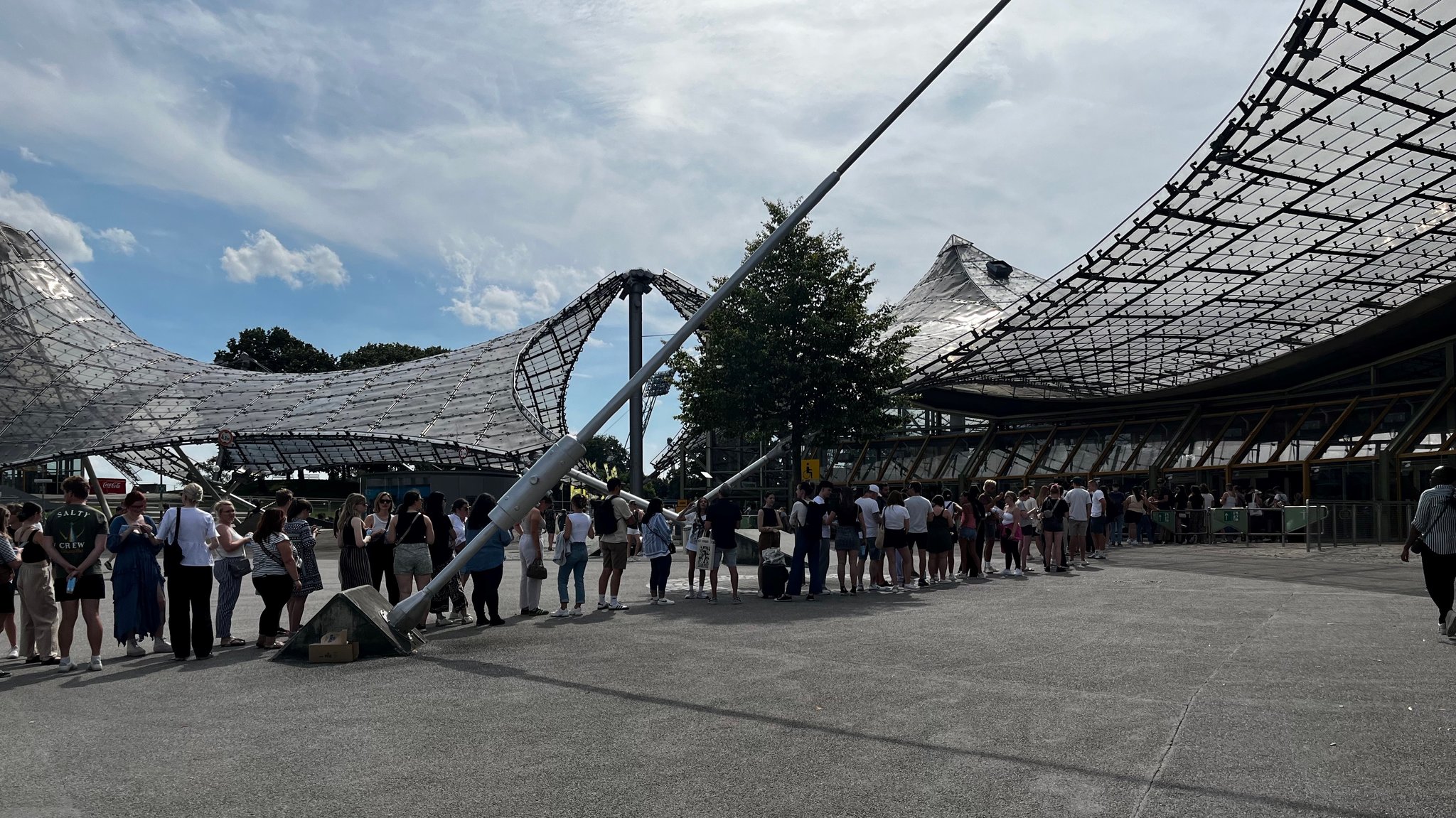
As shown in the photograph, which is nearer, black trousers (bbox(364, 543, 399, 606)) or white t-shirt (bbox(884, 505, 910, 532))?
black trousers (bbox(364, 543, 399, 606))

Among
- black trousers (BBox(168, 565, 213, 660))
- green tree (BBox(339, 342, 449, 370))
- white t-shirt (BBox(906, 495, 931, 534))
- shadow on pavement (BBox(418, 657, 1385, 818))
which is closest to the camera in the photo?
shadow on pavement (BBox(418, 657, 1385, 818))

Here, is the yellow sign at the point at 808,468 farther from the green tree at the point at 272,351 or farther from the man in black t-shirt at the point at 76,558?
the green tree at the point at 272,351

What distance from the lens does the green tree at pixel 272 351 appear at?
82.8 metres

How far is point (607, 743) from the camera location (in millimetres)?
6457

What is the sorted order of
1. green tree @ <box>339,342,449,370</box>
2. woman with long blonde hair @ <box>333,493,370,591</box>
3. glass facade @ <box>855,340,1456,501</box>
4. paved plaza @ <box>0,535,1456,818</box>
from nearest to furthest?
paved plaza @ <box>0,535,1456,818</box> < woman with long blonde hair @ <box>333,493,370,591</box> < glass facade @ <box>855,340,1456,501</box> < green tree @ <box>339,342,449,370</box>

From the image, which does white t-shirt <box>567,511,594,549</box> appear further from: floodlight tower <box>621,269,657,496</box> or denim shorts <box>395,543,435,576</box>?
floodlight tower <box>621,269,657,496</box>

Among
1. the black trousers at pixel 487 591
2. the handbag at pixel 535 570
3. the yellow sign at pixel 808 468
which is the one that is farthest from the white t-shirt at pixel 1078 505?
the black trousers at pixel 487 591

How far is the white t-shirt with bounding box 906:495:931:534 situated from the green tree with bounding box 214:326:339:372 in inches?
2841

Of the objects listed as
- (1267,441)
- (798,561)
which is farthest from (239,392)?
(798,561)

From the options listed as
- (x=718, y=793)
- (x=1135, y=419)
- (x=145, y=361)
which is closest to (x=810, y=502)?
(x=718, y=793)

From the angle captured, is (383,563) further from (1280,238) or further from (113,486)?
(113,486)

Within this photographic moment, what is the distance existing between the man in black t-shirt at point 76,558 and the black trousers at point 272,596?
1.38 meters

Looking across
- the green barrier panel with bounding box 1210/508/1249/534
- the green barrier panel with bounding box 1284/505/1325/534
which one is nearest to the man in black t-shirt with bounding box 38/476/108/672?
the green barrier panel with bounding box 1284/505/1325/534

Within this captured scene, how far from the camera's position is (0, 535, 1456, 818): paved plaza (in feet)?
17.4
